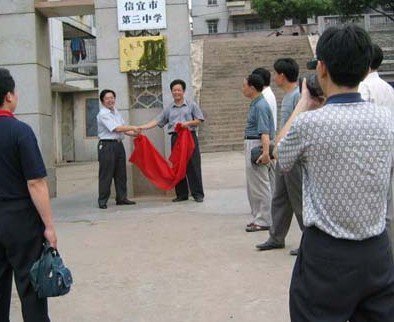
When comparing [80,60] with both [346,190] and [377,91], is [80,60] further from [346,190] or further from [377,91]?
[346,190]

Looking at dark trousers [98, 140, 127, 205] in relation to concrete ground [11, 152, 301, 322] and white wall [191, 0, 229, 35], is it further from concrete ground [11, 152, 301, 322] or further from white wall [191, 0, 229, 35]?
white wall [191, 0, 229, 35]

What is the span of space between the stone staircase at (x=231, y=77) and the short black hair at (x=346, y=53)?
54.2 feet

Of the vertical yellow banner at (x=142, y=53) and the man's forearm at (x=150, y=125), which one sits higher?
the vertical yellow banner at (x=142, y=53)

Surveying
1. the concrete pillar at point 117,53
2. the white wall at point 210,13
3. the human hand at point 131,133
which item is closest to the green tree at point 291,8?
the white wall at point 210,13

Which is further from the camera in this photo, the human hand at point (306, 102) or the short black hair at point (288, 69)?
the short black hair at point (288, 69)

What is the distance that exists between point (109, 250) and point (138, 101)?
3.67 metres

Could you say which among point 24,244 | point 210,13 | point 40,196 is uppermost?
point 210,13

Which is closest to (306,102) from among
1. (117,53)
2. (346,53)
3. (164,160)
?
(346,53)

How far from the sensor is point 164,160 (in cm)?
867

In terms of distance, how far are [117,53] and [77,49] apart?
1516 cm

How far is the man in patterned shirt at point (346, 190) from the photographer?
230cm

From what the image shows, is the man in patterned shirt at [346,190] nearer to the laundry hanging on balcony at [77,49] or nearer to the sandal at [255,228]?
the sandal at [255,228]

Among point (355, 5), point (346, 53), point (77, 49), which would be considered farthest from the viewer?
point (355, 5)

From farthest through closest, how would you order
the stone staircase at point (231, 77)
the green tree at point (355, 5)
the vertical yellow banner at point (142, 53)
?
the green tree at point (355, 5) → the stone staircase at point (231, 77) → the vertical yellow banner at point (142, 53)
